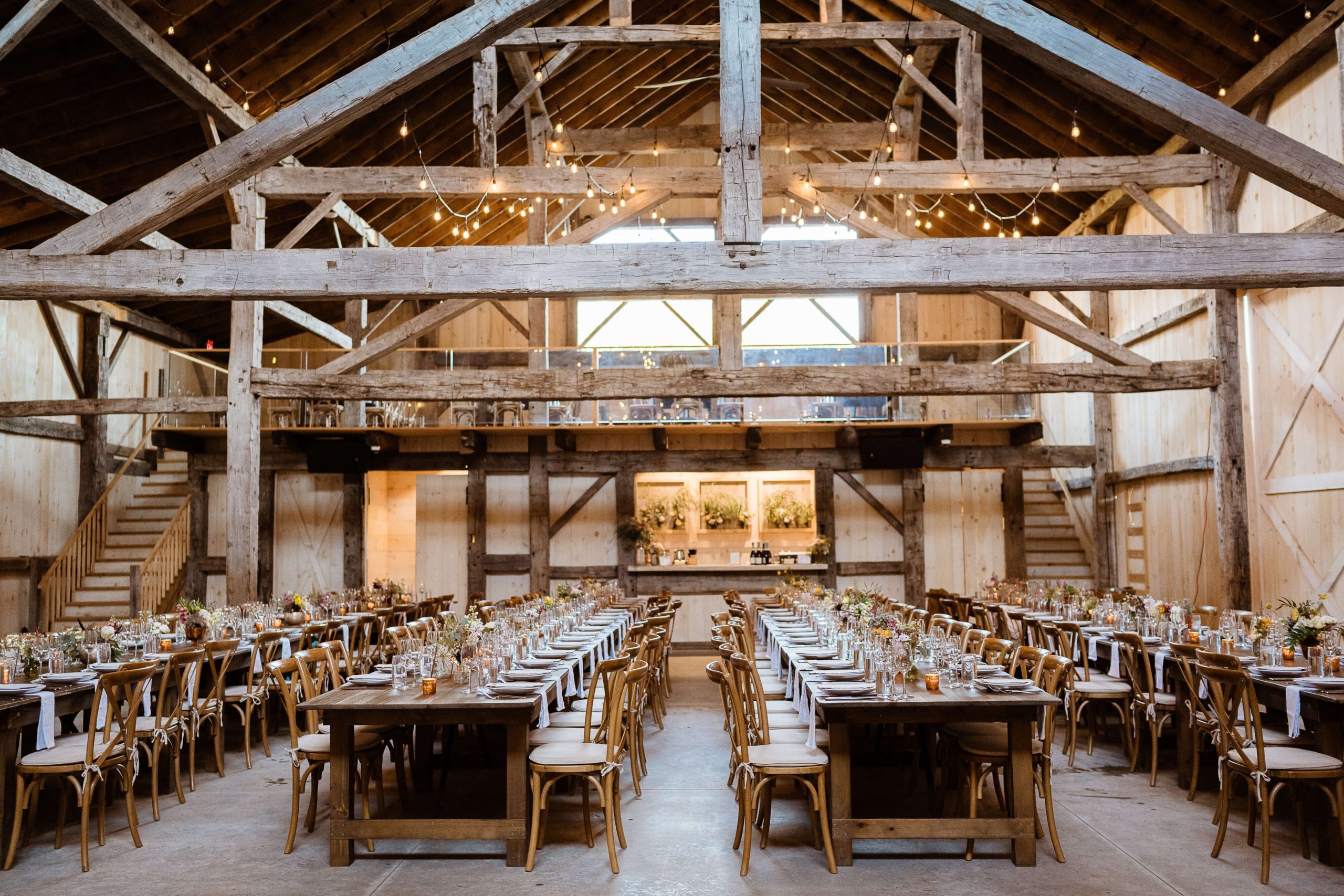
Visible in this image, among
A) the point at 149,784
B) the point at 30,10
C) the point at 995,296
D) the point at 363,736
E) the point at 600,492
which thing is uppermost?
the point at 30,10

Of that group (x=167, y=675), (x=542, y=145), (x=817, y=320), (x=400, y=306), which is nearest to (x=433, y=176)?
(x=542, y=145)

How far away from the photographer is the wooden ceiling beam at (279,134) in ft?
21.4

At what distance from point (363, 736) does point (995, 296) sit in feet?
27.1

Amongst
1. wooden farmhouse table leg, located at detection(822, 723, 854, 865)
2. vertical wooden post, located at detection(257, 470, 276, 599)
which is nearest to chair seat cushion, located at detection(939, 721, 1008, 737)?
wooden farmhouse table leg, located at detection(822, 723, 854, 865)

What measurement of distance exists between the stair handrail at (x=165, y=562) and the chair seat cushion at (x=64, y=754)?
867 centimetres

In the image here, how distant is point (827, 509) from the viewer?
15.3 meters

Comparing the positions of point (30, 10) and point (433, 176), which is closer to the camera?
point (30, 10)

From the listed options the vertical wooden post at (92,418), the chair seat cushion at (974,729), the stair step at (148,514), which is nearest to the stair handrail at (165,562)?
the stair step at (148,514)

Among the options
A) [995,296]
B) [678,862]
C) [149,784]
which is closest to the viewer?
[678,862]

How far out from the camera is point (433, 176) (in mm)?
10570

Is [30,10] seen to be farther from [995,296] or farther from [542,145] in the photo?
[995,296]

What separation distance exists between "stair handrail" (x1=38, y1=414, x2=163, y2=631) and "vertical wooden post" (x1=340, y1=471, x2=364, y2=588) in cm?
290

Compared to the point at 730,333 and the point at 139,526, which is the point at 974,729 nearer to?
the point at 730,333

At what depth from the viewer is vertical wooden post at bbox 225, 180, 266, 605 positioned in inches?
414
